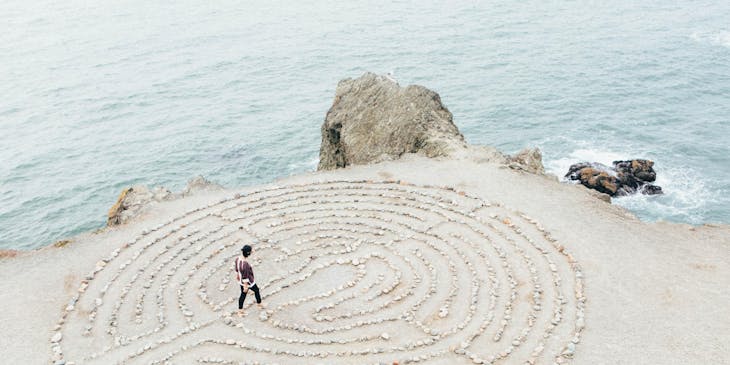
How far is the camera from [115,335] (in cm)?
1891

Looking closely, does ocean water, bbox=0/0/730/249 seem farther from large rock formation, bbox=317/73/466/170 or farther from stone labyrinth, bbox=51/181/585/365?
stone labyrinth, bbox=51/181/585/365

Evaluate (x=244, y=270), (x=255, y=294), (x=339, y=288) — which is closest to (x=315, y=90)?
(x=339, y=288)

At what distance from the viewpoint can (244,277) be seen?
62.3 ft

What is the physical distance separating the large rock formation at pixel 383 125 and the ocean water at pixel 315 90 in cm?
1064

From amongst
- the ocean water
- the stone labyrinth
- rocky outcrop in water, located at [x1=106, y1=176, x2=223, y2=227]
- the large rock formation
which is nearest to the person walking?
the stone labyrinth

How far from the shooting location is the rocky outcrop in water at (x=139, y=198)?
88.0 ft

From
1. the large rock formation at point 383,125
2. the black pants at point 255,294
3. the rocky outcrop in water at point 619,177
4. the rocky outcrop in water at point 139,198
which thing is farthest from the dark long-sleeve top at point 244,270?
the rocky outcrop in water at point 619,177

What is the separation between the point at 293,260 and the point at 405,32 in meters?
55.1

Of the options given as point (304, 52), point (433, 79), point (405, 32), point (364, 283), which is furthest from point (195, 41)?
point (364, 283)

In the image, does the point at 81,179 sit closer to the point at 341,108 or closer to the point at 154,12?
the point at 341,108

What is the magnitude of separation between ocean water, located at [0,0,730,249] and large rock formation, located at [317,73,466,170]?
10.6m

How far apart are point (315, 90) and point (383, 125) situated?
26.2m

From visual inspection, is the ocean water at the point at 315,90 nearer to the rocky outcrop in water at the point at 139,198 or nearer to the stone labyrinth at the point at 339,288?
the rocky outcrop in water at the point at 139,198

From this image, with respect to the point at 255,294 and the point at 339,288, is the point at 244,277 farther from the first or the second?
the point at 339,288
